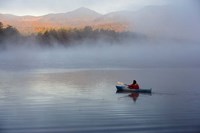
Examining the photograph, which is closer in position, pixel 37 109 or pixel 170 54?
pixel 37 109

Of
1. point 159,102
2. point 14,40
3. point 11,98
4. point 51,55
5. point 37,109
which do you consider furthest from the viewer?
point 51,55

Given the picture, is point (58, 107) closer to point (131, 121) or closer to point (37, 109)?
point (37, 109)

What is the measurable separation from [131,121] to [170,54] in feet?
314

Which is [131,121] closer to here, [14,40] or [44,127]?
[44,127]

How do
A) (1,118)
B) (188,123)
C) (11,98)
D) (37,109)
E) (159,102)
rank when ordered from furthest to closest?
(11,98) < (159,102) < (37,109) < (1,118) < (188,123)

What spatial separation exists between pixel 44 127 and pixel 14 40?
265 feet

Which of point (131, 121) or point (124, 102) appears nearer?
point (131, 121)

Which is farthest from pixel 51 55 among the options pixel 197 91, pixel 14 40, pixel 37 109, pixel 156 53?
pixel 37 109

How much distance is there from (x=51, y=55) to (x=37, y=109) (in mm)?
90861

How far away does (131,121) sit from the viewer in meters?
15.2

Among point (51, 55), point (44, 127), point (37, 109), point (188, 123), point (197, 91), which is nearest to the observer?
point (44, 127)

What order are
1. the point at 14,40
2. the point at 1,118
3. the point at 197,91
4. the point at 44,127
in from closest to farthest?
the point at 44,127
the point at 1,118
the point at 197,91
the point at 14,40

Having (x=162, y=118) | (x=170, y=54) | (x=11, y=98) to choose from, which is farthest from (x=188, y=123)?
(x=170, y=54)

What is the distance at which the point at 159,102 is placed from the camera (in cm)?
2175
